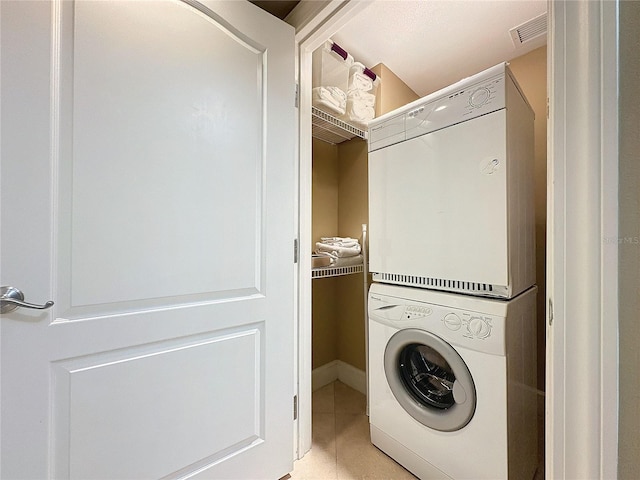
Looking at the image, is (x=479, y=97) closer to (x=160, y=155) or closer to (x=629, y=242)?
(x=629, y=242)

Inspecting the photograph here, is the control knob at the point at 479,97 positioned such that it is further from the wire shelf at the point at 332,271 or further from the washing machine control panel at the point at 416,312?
the wire shelf at the point at 332,271

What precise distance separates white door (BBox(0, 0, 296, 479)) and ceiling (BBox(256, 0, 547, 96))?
628mm

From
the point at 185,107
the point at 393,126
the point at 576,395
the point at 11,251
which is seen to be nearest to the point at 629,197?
the point at 576,395

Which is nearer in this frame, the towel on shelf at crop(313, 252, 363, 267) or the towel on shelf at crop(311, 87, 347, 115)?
the towel on shelf at crop(311, 87, 347, 115)

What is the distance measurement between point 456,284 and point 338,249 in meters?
0.74

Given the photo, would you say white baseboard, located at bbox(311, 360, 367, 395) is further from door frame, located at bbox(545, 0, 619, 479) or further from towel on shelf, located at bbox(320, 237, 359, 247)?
door frame, located at bbox(545, 0, 619, 479)

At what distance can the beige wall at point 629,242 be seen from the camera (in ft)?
1.46

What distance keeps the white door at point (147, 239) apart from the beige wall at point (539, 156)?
157 centimetres

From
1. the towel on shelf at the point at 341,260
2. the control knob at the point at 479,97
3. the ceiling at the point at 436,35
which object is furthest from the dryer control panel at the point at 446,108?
the towel on shelf at the point at 341,260

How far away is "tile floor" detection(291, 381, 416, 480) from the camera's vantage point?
1.34 metres

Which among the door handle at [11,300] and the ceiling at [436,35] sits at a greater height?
the ceiling at [436,35]

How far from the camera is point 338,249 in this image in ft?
5.76

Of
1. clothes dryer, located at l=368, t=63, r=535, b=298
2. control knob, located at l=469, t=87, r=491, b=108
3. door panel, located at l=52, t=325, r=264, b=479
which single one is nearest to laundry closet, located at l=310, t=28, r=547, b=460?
clothes dryer, located at l=368, t=63, r=535, b=298

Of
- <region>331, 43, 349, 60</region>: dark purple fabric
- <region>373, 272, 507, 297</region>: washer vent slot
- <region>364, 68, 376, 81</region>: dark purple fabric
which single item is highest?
<region>331, 43, 349, 60</region>: dark purple fabric
